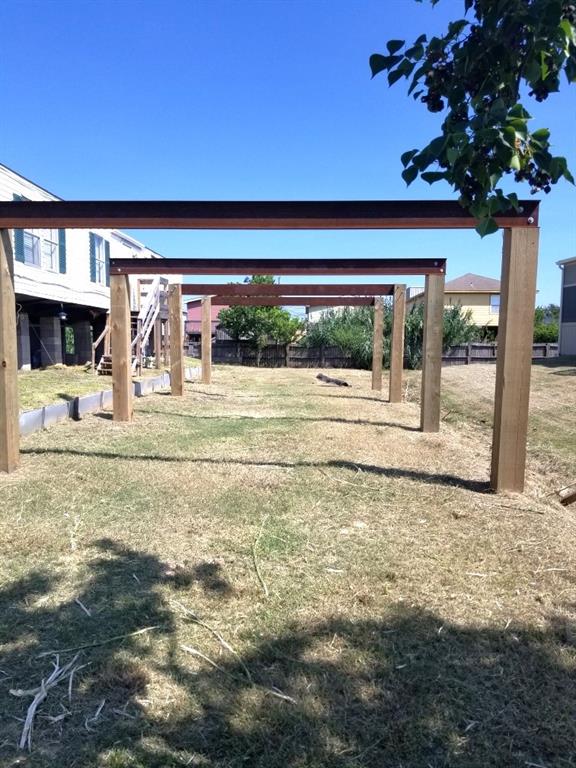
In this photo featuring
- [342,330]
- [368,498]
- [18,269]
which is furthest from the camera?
[342,330]

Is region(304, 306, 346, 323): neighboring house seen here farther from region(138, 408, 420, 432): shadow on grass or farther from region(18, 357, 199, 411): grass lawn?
region(138, 408, 420, 432): shadow on grass

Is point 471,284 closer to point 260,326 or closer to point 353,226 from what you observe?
point 260,326

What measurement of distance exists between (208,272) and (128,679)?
7.92 m

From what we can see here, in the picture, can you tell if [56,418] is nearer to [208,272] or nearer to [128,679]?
[208,272]

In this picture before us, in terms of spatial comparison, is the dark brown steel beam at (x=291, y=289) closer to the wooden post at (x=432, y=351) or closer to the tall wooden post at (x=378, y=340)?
the tall wooden post at (x=378, y=340)

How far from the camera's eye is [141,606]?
274 cm

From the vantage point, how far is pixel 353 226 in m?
4.75

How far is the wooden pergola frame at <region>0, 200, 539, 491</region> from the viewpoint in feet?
14.9

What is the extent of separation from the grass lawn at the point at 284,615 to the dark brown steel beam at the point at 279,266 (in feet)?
11.8

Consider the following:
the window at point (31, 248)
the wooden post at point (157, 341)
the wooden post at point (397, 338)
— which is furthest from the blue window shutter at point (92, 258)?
the wooden post at point (397, 338)

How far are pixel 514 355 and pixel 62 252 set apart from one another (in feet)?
47.1

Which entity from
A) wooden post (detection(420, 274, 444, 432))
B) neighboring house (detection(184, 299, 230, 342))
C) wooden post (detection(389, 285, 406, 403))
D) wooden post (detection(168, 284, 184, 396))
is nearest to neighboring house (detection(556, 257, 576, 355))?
neighboring house (detection(184, 299, 230, 342))

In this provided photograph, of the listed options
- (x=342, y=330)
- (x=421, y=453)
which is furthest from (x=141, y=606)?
(x=342, y=330)

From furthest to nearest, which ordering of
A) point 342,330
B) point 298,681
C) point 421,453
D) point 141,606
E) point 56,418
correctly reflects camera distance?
point 342,330
point 56,418
point 421,453
point 141,606
point 298,681
